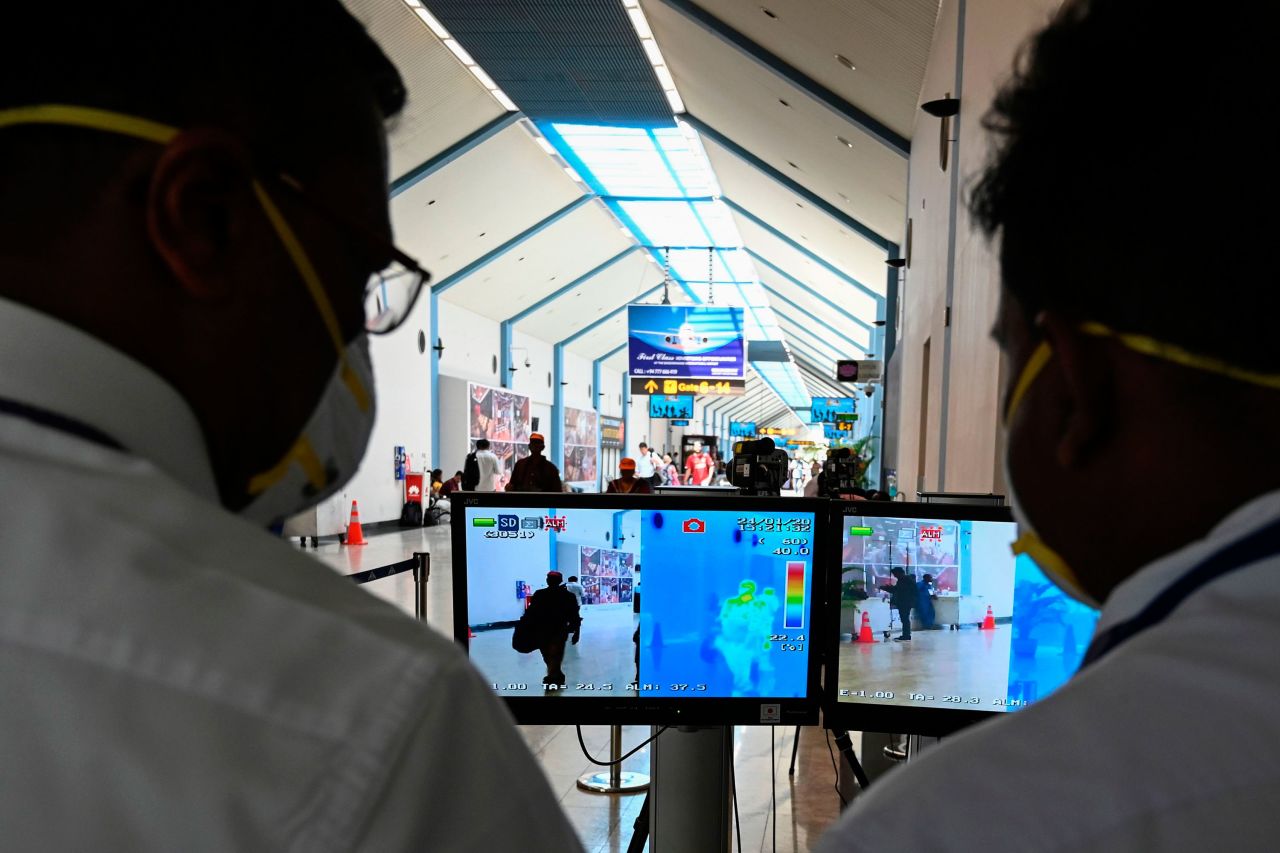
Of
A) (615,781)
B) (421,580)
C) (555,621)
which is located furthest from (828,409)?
(555,621)

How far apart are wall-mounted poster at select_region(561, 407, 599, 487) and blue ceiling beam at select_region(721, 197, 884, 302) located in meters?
11.7

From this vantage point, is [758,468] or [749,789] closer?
[749,789]

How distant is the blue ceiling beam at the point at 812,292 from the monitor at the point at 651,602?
17831 millimetres

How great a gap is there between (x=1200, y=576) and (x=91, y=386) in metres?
0.75

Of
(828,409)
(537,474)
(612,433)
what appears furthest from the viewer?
(612,433)

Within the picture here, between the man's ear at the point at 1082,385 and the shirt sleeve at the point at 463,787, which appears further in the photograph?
the man's ear at the point at 1082,385

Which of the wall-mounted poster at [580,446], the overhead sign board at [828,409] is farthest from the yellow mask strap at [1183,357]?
the wall-mounted poster at [580,446]

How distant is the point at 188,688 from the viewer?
565 millimetres

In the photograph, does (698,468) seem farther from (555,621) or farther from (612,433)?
(612,433)

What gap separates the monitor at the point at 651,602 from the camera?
2.01 meters

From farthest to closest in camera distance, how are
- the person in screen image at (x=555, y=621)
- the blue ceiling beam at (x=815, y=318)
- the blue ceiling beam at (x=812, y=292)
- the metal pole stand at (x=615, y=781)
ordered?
the blue ceiling beam at (x=815, y=318) < the blue ceiling beam at (x=812, y=292) < the metal pole stand at (x=615, y=781) < the person in screen image at (x=555, y=621)

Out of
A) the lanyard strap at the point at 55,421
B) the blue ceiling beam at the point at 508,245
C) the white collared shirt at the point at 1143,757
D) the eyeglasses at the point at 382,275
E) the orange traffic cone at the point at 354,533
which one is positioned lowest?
the orange traffic cone at the point at 354,533

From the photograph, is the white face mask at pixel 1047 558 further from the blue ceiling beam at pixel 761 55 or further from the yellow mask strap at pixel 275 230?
the blue ceiling beam at pixel 761 55

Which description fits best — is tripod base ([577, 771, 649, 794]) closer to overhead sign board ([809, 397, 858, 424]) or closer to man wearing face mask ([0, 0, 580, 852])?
man wearing face mask ([0, 0, 580, 852])
